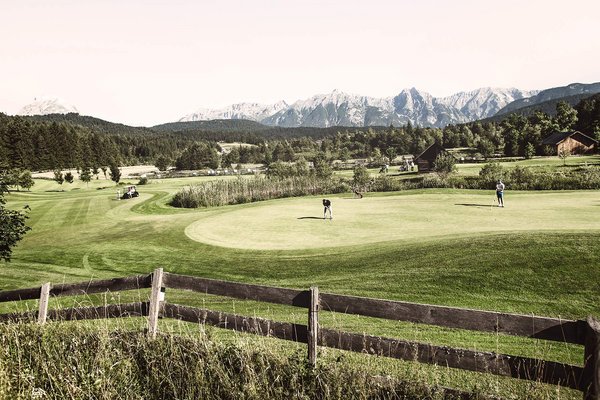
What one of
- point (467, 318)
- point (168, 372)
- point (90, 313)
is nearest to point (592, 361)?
point (467, 318)

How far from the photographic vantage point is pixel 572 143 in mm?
100375

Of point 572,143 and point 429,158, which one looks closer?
point 572,143

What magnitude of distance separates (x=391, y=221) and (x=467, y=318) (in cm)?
2307

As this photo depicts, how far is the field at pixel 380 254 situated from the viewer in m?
12.8

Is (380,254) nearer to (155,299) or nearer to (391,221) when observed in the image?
(391,221)

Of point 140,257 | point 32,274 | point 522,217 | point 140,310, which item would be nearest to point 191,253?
point 140,257

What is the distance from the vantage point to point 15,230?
14.2 meters

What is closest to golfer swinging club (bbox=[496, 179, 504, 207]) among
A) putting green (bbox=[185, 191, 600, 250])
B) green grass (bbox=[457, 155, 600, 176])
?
putting green (bbox=[185, 191, 600, 250])

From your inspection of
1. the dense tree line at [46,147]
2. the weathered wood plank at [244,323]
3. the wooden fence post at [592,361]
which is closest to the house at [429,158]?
the weathered wood plank at [244,323]

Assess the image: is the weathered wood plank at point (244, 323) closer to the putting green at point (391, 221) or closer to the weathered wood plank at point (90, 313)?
the weathered wood plank at point (90, 313)

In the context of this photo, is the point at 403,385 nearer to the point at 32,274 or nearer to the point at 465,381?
the point at 465,381

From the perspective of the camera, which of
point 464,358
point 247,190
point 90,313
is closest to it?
point 464,358

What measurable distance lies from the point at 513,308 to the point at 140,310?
36.3 ft

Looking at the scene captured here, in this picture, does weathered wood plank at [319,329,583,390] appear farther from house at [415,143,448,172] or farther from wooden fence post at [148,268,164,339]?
house at [415,143,448,172]
